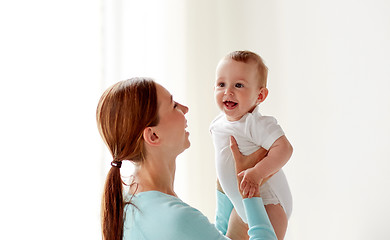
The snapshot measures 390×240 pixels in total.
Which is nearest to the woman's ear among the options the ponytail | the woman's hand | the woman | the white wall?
the woman

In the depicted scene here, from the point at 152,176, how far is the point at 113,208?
12cm

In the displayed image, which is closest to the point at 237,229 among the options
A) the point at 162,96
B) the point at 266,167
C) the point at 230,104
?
the point at 266,167

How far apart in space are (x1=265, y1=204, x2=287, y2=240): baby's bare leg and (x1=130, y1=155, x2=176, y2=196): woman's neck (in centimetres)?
28

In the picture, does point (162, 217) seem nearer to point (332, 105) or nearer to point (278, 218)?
point (278, 218)

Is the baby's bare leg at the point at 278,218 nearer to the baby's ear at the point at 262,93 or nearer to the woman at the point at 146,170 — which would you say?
the woman at the point at 146,170

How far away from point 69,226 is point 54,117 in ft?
1.75

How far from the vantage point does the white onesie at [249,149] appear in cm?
136

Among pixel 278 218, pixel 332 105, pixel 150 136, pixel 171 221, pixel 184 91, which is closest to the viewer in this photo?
pixel 171 221

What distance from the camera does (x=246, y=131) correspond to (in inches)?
54.2

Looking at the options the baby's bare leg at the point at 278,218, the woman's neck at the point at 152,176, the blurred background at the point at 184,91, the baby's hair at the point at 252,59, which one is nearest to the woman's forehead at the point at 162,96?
the woman's neck at the point at 152,176

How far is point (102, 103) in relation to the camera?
1236 millimetres

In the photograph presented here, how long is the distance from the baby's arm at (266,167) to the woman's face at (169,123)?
181 millimetres

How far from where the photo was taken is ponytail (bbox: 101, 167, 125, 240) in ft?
4.00

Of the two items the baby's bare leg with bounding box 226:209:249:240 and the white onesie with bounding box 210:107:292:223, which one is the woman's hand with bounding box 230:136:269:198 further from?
the baby's bare leg with bounding box 226:209:249:240
